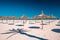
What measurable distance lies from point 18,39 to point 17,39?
5 cm

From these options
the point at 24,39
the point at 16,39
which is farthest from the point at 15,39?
the point at 24,39

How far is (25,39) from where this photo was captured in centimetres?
671

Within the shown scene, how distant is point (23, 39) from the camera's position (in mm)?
6699

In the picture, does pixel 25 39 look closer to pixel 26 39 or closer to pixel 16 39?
pixel 26 39

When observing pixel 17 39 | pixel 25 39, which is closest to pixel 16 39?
pixel 17 39

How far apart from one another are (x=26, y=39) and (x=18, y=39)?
44 centimetres

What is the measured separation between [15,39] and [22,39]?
38cm

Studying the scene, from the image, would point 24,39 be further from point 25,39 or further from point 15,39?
point 15,39

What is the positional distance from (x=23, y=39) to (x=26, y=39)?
16 cm

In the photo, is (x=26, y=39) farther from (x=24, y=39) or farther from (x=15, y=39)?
(x=15, y=39)

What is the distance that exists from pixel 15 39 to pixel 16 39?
6 cm

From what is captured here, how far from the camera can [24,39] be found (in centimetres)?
671

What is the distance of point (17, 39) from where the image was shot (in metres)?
6.65

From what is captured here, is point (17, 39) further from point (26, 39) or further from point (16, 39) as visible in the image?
point (26, 39)
